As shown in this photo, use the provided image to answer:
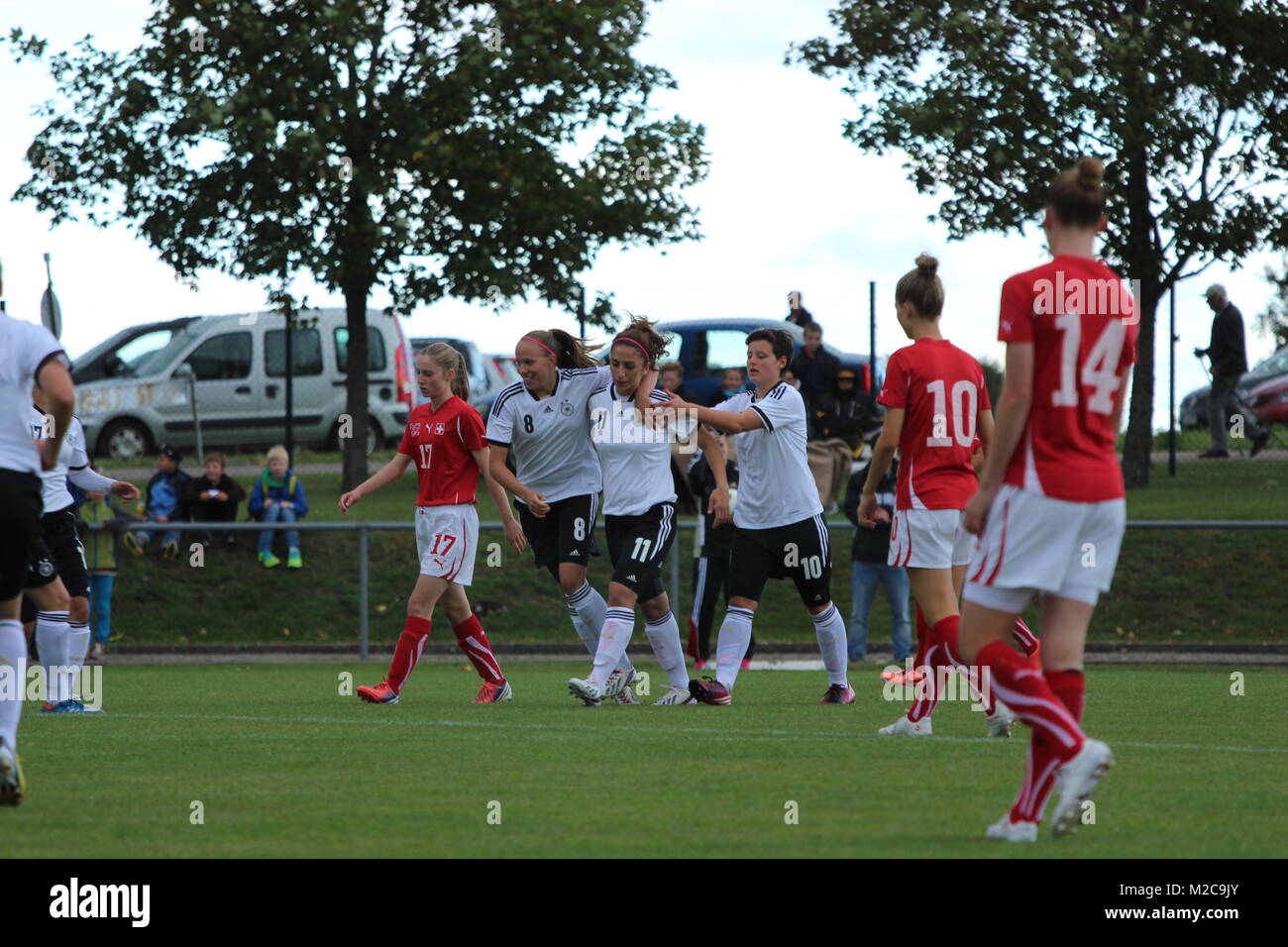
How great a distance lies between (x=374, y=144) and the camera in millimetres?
22219

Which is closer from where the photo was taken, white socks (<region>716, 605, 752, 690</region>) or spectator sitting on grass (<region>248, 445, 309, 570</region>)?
white socks (<region>716, 605, 752, 690</region>)

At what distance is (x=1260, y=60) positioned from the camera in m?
21.2

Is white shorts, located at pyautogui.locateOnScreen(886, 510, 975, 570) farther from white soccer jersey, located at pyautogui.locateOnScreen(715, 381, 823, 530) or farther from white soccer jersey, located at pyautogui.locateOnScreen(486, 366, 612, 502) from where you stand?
white soccer jersey, located at pyautogui.locateOnScreen(486, 366, 612, 502)

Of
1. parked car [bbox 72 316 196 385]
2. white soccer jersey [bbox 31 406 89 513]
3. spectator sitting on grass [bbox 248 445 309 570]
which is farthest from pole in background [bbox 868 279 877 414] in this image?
white soccer jersey [bbox 31 406 89 513]

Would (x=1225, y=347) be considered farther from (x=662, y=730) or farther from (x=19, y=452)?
(x=19, y=452)

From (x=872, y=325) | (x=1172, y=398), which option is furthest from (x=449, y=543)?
(x=1172, y=398)

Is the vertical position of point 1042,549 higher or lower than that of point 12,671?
higher

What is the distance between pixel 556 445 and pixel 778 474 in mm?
1368

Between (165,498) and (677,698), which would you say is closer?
(677,698)

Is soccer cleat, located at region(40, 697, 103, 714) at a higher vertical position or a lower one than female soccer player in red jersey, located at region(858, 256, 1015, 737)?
lower

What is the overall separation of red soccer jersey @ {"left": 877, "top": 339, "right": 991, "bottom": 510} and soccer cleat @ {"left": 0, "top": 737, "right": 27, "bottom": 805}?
13.3ft

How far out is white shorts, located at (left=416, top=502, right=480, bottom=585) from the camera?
10.9 m

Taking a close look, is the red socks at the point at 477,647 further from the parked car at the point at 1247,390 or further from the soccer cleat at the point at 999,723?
the parked car at the point at 1247,390
